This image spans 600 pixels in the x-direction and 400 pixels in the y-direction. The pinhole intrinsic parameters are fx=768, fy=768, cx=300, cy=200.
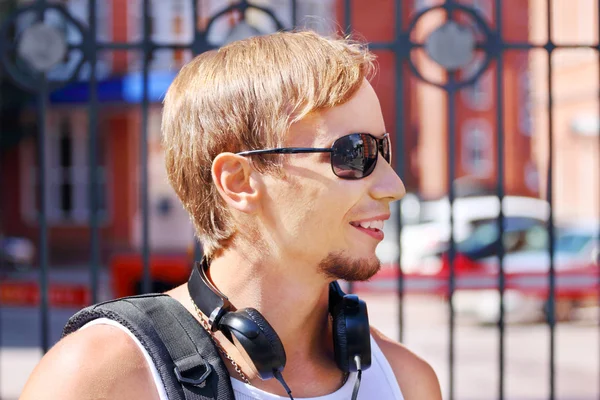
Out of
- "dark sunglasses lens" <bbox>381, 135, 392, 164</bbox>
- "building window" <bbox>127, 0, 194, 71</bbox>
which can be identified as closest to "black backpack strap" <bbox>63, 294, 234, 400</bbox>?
"dark sunglasses lens" <bbox>381, 135, 392, 164</bbox>

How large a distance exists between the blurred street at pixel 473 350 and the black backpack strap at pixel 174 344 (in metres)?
4.49

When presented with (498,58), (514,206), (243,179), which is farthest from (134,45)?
(514,206)

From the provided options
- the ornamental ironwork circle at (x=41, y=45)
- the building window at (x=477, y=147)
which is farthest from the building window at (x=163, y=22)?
the ornamental ironwork circle at (x=41, y=45)

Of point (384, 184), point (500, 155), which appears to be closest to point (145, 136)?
point (500, 155)

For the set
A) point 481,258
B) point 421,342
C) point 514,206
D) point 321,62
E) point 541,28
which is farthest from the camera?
point 541,28

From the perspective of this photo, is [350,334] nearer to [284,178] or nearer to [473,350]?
[284,178]

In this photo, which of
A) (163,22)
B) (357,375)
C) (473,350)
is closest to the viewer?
(357,375)

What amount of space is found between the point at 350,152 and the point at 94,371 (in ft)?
2.01

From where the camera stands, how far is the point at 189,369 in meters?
1.35

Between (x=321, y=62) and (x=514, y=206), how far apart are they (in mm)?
14161

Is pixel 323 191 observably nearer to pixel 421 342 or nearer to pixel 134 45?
pixel 134 45

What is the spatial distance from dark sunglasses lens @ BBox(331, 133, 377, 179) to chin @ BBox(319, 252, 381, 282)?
158 millimetres

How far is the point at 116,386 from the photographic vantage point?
1314 mm

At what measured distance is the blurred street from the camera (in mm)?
6508
